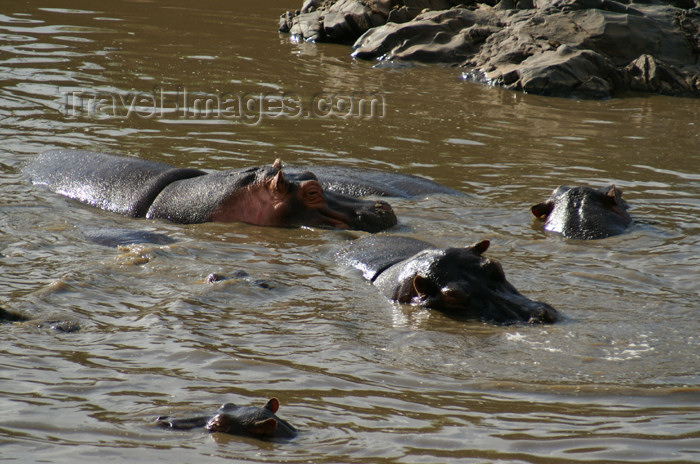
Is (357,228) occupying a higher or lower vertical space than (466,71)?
lower

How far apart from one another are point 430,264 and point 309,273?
1.13 metres

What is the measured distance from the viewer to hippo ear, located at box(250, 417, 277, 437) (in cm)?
336

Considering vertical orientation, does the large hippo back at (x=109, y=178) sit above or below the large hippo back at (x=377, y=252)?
above

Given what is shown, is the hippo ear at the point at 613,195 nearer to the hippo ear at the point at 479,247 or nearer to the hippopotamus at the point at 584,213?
the hippopotamus at the point at 584,213

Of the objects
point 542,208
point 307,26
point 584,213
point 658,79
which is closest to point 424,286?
point 584,213

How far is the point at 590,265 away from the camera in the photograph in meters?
6.45

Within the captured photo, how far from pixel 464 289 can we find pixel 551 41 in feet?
34.4

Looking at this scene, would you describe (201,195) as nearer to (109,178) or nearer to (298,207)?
(298,207)

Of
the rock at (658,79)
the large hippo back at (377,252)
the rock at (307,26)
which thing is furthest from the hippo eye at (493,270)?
the rock at (307,26)

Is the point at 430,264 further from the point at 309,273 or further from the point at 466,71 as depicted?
the point at 466,71

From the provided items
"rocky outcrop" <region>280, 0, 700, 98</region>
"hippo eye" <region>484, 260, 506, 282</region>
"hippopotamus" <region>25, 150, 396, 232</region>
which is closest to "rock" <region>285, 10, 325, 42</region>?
"rocky outcrop" <region>280, 0, 700, 98</region>

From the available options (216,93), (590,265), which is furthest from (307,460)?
(216,93)

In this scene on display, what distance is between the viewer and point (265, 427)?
3373 mm

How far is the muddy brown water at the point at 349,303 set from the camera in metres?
3.51
